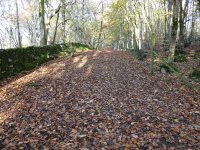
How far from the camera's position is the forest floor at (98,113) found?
6.00m

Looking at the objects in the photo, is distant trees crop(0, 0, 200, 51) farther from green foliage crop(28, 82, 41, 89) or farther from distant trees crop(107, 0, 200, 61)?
green foliage crop(28, 82, 41, 89)

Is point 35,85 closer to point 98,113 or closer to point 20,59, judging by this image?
point 98,113

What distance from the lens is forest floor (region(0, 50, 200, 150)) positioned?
600 centimetres

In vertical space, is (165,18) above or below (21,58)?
above

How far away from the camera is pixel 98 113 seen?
7652 mm

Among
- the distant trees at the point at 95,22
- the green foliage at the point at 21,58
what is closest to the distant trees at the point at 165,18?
the distant trees at the point at 95,22

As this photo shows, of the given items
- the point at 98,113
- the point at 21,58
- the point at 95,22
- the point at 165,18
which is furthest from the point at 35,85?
the point at 95,22

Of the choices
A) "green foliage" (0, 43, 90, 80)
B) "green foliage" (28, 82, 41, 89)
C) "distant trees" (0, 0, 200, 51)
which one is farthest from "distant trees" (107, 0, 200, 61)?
"green foliage" (0, 43, 90, 80)

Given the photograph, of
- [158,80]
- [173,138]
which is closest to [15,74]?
[158,80]

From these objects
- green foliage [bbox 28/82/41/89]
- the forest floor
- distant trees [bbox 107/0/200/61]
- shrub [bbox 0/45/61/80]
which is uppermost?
distant trees [bbox 107/0/200/61]

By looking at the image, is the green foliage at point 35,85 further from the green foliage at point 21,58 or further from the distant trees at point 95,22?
the distant trees at point 95,22

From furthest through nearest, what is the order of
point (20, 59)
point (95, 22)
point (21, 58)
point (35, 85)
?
1. point (95, 22)
2. point (21, 58)
3. point (20, 59)
4. point (35, 85)

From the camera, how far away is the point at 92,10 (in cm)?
5056

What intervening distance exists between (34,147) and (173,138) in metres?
3.32
